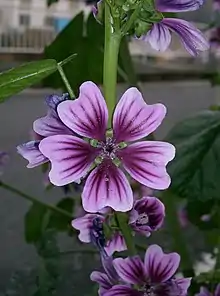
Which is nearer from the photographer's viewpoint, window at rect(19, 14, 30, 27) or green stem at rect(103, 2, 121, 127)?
green stem at rect(103, 2, 121, 127)

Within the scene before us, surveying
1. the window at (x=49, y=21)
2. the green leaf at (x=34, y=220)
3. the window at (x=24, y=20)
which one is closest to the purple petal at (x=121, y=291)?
the green leaf at (x=34, y=220)

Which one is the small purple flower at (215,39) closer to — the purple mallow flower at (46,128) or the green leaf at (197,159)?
the green leaf at (197,159)

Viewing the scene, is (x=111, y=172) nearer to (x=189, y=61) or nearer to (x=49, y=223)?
(x=49, y=223)

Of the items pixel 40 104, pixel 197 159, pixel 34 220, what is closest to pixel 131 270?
pixel 197 159

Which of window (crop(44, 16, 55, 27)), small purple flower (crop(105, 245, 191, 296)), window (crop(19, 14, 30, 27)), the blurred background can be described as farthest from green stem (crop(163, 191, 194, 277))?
window (crop(19, 14, 30, 27))

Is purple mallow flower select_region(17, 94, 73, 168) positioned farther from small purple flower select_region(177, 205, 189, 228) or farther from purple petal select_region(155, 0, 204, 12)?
small purple flower select_region(177, 205, 189, 228)

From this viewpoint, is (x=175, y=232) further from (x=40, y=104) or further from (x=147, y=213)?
(x=40, y=104)
